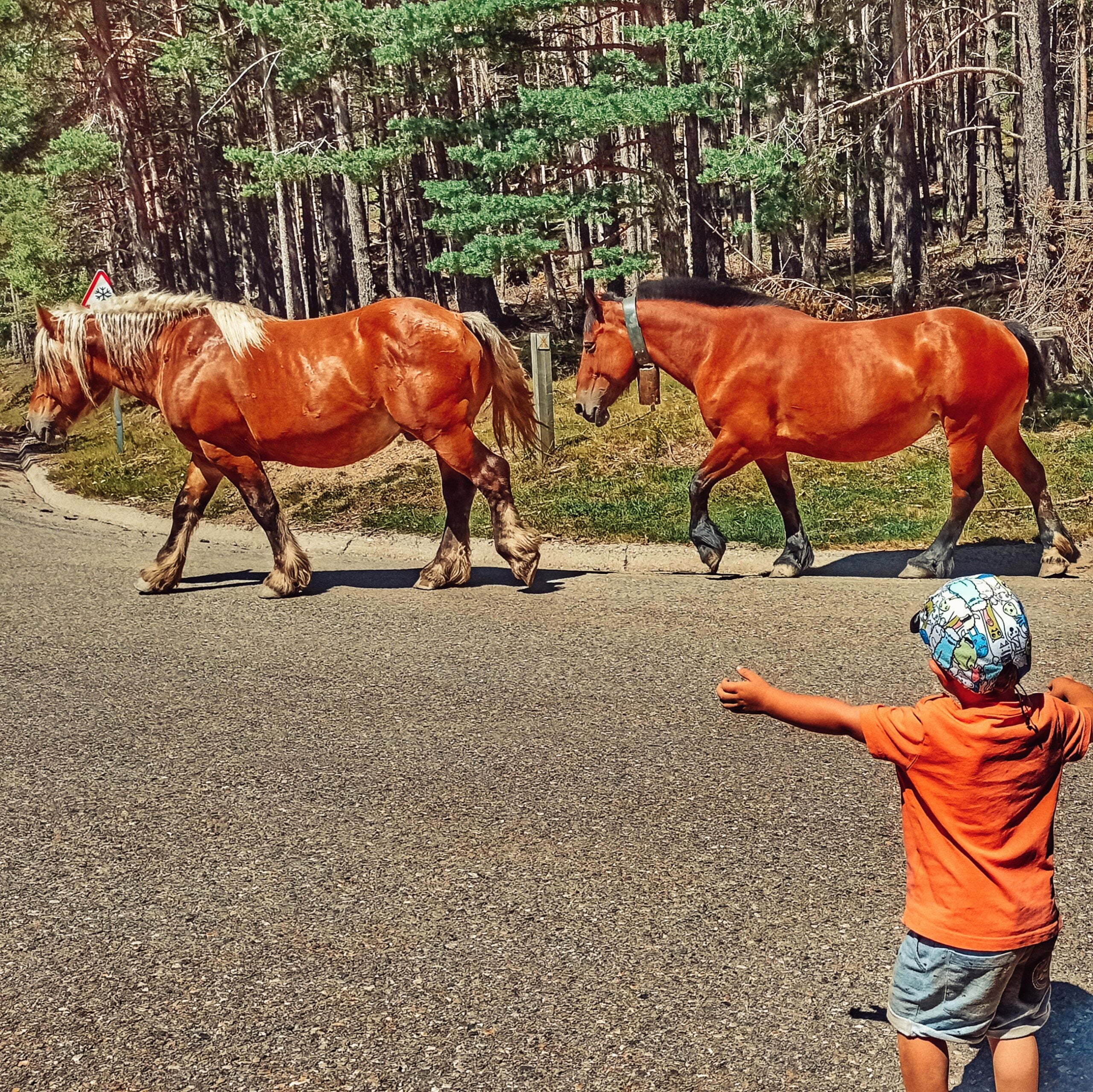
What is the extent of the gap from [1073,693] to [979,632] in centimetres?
48

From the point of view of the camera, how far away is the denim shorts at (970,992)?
2938mm

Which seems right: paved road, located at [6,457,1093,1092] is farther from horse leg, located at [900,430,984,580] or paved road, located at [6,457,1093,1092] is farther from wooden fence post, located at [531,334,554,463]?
wooden fence post, located at [531,334,554,463]

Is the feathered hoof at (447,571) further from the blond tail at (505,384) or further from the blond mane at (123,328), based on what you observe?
the blond mane at (123,328)

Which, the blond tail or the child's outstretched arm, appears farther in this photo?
the blond tail

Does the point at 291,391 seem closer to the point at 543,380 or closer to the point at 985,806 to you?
the point at 543,380

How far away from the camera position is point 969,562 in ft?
31.1

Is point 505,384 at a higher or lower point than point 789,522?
higher

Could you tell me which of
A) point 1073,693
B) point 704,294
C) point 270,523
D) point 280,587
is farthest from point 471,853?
point 704,294

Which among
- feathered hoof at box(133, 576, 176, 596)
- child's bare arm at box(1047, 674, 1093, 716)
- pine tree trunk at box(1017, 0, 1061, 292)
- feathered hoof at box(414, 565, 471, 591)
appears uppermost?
pine tree trunk at box(1017, 0, 1061, 292)

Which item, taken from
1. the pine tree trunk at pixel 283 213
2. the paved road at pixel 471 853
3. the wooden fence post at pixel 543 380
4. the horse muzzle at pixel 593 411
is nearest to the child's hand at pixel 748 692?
the paved road at pixel 471 853

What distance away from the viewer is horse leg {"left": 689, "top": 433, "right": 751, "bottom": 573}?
9.27 meters

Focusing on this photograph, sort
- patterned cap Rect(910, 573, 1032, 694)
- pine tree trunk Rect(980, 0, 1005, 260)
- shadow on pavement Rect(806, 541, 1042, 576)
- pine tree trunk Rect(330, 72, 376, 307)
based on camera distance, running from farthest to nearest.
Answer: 1. pine tree trunk Rect(980, 0, 1005, 260)
2. pine tree trunk Rect(330, 72, 376, 307)
3. shadow on pavement Rect(806, 541, 1042, 576)
4. patterned cap Rect(910, 573, 1032, 694)

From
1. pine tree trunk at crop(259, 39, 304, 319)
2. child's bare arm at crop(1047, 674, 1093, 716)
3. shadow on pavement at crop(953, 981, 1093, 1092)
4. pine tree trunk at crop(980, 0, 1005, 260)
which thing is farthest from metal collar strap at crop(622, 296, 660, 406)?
pine tree trunk at crop(980, 0, 1005, 260)

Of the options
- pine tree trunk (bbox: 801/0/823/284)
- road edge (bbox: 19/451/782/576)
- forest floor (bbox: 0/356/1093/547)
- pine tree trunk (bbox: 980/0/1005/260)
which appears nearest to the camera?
road edge (bbox: 19/451/782/576)
